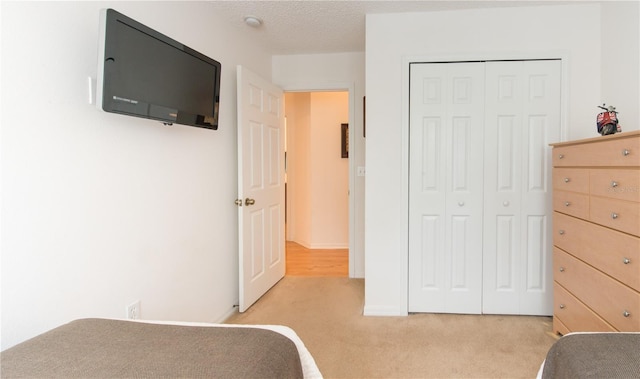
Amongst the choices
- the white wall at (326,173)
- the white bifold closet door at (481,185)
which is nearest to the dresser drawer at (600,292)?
the white bifold closet door at (481,185)

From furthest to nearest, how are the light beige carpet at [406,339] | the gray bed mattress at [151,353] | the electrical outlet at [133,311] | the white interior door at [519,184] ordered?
the white interior door at [519,184], the light beige carpet at [406,339], the electrical outlet at [133,311], the gray bed mattress at [151,353]

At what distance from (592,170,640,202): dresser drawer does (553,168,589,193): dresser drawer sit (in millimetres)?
56

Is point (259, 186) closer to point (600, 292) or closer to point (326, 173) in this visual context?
point (326, 173)

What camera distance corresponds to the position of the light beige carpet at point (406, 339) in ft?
6.34

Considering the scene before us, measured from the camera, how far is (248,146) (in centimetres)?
275

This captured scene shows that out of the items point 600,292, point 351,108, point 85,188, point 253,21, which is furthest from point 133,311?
point 351,108

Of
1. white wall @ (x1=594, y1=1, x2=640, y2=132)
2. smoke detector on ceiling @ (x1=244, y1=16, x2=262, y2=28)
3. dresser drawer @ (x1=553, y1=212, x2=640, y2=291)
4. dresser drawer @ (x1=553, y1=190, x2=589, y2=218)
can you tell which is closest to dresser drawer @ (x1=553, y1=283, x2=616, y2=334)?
dresser drawer @ (x1=553, y1=212, x2=640, y2=291)

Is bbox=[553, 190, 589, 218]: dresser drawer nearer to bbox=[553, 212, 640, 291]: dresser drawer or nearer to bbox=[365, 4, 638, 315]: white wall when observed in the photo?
bbox=[553, 212, 640, 291]: dresser drawer

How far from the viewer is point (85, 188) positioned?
1433 millimetres

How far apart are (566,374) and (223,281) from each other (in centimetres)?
220

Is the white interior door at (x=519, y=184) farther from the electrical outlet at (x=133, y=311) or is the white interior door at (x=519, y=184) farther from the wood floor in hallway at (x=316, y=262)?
the electrical outlet at (x=133, y=311)

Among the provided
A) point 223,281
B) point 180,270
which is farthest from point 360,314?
point 180,270

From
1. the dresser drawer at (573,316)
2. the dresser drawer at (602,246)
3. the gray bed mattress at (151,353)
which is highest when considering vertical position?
the dresser drawer at (602,246)

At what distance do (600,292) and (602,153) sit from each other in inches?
28.5
